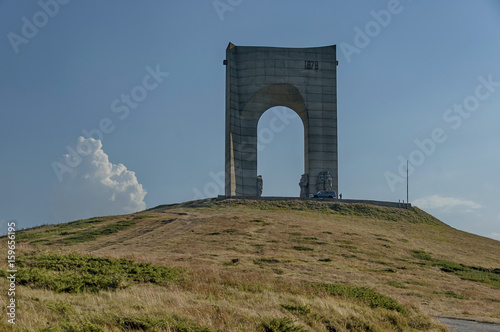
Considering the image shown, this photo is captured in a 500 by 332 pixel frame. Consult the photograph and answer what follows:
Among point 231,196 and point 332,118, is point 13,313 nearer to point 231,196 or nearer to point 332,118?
point 231,196

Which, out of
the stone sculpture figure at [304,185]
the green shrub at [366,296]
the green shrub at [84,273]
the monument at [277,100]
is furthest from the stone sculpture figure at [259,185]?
the green shrub at [366,296]

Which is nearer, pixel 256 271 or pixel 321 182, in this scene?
pixel 256 271

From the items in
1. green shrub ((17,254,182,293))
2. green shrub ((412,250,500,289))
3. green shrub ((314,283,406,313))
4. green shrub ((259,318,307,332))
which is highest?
green shrub ((17,254,182,293))

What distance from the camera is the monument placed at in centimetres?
6800

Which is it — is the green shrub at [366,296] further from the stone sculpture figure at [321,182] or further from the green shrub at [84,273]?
the stone sculpture figure at [321,182]

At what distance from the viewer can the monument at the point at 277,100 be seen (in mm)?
68000

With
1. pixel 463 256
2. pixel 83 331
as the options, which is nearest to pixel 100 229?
pixel 463 256

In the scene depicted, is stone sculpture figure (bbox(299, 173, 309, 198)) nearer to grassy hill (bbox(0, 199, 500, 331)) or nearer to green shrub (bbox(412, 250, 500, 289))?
grassy hill (bbox(0, 199, 500, 331))

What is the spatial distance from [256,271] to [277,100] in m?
44.8

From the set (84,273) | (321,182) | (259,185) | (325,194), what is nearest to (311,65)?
(321,182)

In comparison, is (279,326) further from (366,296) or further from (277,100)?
(277,100)

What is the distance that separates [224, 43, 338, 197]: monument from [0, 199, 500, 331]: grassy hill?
8.88 metres

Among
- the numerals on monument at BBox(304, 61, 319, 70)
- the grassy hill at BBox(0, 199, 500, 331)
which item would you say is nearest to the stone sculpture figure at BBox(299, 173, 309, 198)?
the grassy hill at BBox(0, 199, 500, 331)

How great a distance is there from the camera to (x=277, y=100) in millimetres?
71188
